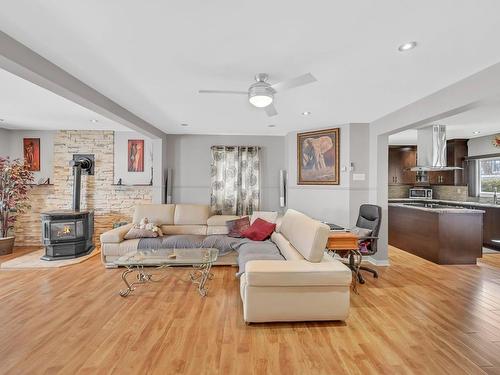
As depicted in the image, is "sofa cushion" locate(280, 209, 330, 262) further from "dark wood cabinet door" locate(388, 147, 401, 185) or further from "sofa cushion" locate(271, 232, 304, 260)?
"dark wood cabinet door" locate(388, 147, 401, 185)

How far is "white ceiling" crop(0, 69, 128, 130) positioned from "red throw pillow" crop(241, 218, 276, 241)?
10.3 ft

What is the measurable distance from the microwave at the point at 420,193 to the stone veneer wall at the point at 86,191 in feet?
23.9

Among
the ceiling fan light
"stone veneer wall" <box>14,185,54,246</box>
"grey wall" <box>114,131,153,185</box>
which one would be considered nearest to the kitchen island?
the ceiling fan light

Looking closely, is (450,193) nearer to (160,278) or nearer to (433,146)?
(433,146)

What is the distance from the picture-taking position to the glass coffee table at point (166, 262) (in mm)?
3152

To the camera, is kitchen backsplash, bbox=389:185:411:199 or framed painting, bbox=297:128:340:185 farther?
kitchen backsplash, bbox=389:185:411:199

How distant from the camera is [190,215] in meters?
5.00

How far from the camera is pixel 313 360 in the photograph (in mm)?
2010

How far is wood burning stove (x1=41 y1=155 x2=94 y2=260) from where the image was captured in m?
4.54

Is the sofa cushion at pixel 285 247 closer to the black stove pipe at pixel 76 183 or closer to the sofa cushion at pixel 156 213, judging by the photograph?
the sofa cushion at pixel 156 213

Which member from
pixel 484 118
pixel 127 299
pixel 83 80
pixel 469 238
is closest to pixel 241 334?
pixel 127 299

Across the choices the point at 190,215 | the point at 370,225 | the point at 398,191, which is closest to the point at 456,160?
the point at 398,191

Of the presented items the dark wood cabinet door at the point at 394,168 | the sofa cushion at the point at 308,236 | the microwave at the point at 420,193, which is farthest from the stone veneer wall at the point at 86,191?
the microwave at the point at 420,193

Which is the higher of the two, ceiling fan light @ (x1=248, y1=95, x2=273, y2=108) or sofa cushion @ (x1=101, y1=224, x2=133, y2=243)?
ceiling fan light @ (x1=248, y1=95, x2=273, y2=108)
